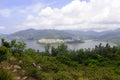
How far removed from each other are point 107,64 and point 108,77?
13.5m

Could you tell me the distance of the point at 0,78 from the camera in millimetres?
9719

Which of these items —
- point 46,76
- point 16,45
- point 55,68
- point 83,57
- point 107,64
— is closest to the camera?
point 46,76

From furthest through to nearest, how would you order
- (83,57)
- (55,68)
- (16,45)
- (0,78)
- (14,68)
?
(83,57) < (16,45) < (55,68) < (14,68) < (0,78)

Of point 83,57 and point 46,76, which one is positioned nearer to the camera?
point 46,76

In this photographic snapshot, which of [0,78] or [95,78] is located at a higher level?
[0,78]

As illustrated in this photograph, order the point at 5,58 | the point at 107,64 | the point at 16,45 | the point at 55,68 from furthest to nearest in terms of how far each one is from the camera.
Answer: the point at 107,64 < the point at 16,45 < the point at 55,68 < the point at 5,58

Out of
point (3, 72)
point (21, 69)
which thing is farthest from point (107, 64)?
point (3, 72)

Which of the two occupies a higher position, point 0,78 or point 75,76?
point 0,78

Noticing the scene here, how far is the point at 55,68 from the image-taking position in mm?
19281

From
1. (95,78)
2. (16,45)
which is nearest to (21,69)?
(95,78)

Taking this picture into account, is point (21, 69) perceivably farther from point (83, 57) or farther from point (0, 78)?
point (83, 57)

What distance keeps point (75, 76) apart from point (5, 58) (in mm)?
5986

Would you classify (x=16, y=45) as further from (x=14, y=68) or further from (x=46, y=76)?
(x=46, y=76)

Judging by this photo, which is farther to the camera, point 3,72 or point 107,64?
point 107,64
